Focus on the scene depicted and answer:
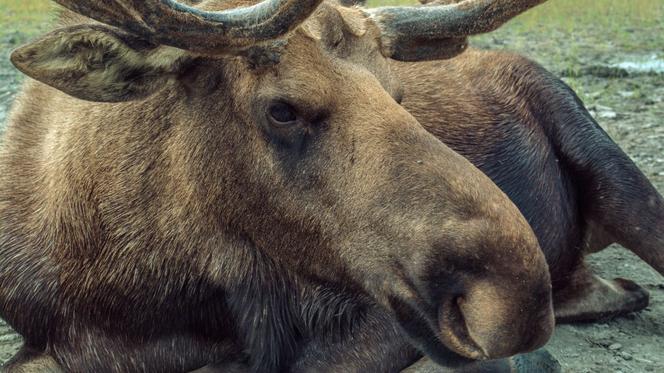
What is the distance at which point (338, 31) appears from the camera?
3531 mm

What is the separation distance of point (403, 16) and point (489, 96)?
1.23 m

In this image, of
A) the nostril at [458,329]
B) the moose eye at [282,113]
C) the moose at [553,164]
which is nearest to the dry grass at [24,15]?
the moose at [553,164]

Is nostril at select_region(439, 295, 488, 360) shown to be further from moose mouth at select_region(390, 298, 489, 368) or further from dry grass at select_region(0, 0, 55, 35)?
dry grass at select_region(0, 0, 55, 35)

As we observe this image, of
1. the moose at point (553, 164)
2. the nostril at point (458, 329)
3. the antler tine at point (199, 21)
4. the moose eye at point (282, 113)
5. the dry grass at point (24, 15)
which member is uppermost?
the antler tine at point (199, 21)

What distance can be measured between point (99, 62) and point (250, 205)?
0.70 meters

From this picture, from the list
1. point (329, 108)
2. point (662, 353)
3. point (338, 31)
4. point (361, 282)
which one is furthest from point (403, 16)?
point (662, 353)

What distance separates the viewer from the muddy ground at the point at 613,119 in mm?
4602

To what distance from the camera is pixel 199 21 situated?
317cm

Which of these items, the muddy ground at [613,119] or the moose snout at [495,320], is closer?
the moose snout at [495,320]

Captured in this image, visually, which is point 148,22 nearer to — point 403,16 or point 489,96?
point 403,16

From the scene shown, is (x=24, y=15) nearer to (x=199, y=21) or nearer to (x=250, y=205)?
(x=250, y=205)

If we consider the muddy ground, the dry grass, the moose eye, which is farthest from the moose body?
the dry grass

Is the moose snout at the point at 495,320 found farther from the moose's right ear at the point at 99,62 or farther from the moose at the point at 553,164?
the moose at the point at 553,164

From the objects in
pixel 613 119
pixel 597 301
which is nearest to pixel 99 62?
pixel 597 301
